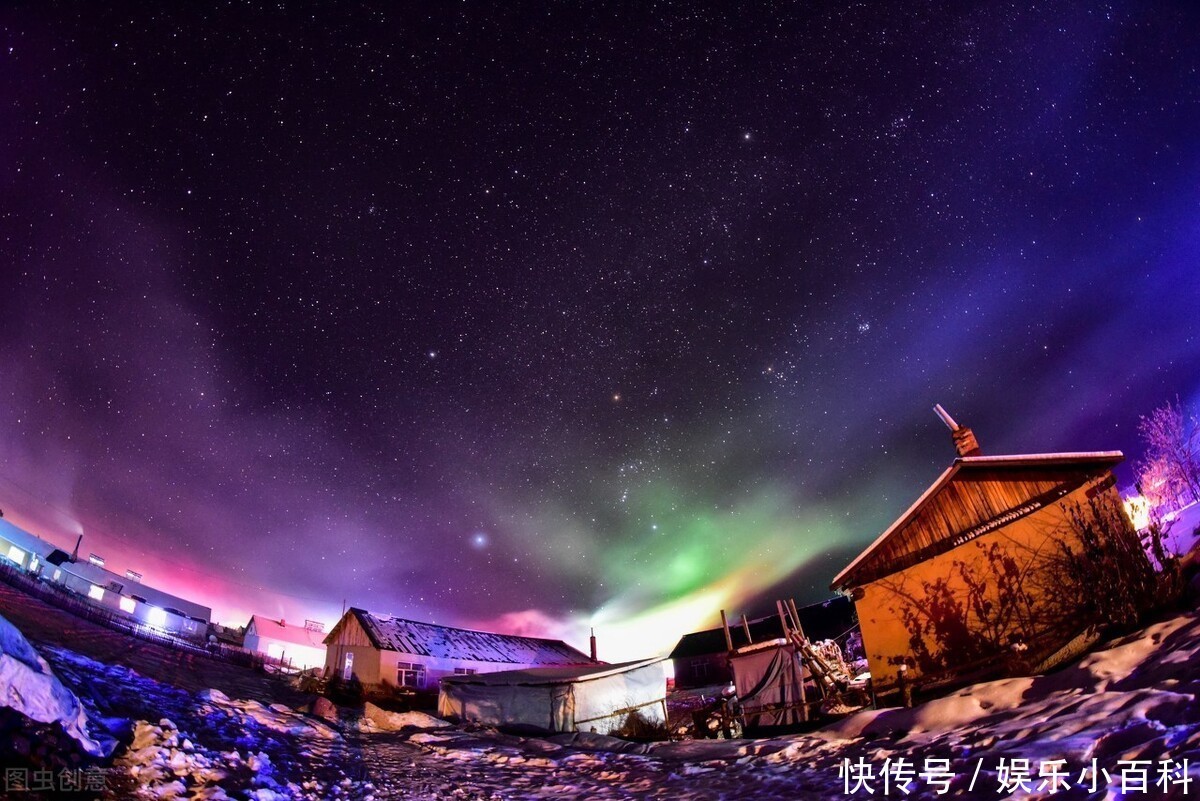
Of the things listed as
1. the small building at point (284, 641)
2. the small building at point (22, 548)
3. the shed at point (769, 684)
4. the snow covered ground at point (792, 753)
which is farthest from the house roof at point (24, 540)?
the shed at point (769, 684)

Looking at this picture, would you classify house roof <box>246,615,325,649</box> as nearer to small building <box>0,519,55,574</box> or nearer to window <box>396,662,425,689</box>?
small building <box>0,519,55,574</box>

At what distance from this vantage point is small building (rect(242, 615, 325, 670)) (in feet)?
185

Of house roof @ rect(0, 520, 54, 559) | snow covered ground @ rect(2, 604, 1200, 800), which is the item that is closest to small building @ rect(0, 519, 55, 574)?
Answer: house roof @ rect(0, 520, 54, 559)

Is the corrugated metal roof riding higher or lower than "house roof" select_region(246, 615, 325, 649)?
lower

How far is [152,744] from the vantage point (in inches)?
281

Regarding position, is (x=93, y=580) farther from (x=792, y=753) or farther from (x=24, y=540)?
(x=792, y=753)

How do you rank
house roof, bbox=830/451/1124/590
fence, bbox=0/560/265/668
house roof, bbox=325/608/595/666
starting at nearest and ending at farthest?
house roof, bbox=830/451/1124/590
fence, bbox=0/560/265/668
house roof, bbox=325/608/595/666

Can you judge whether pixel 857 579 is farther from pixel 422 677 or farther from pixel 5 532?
pixel 5 532

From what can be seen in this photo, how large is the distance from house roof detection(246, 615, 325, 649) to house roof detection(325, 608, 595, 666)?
26.7 meters

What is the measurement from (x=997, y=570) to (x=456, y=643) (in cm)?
3505

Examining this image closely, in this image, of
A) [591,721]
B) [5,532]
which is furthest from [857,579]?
[5,532]

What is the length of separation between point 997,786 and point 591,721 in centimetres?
1688

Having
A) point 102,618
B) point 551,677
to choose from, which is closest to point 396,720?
point 551,677

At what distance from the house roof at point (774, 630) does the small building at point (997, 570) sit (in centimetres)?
2956
